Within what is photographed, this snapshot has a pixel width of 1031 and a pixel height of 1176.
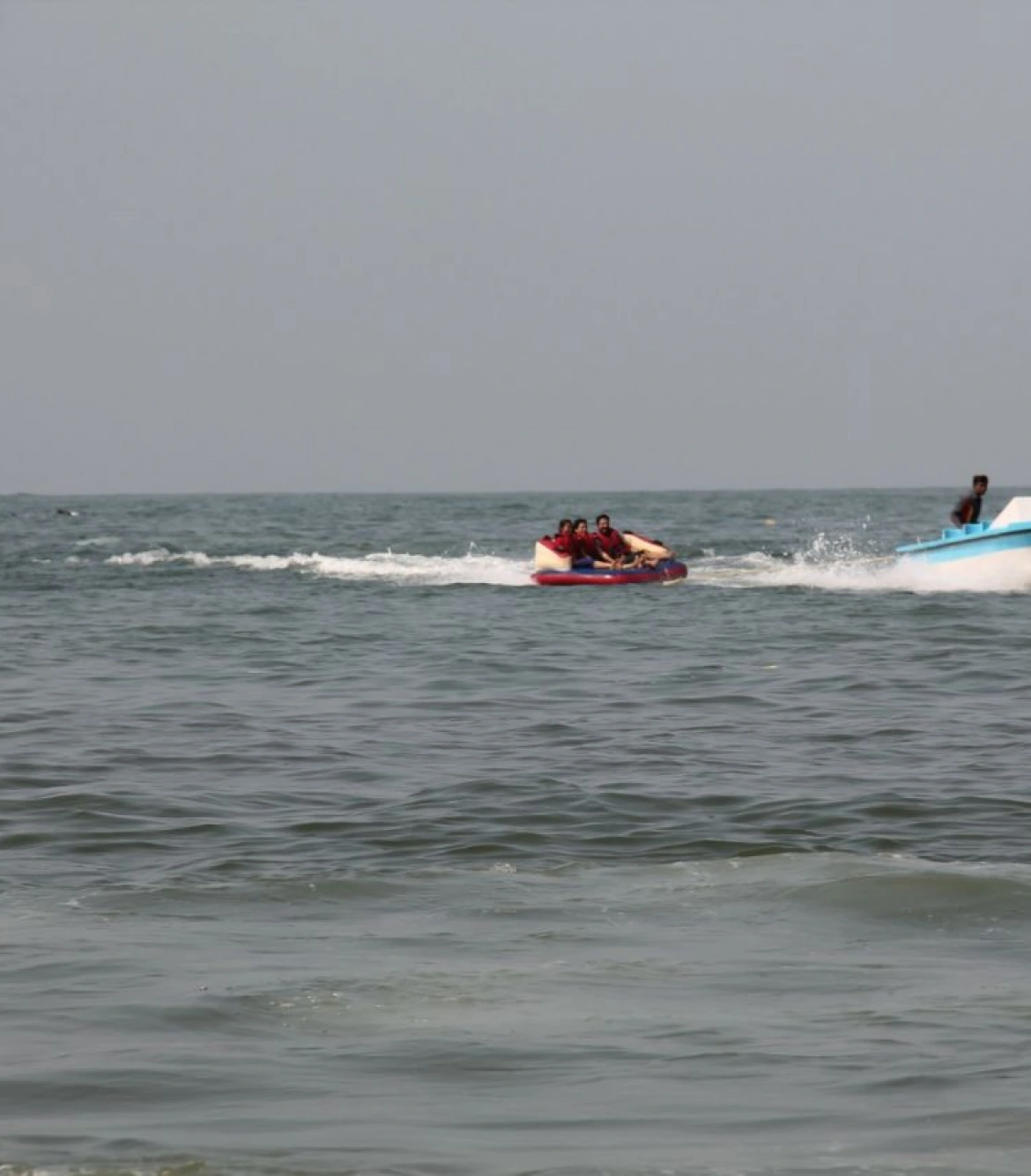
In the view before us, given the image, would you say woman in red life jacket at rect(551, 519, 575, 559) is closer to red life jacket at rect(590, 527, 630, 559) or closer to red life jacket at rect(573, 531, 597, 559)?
red life jacket at rect(573, 531, 597, 559)

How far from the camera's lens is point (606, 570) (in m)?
32.7

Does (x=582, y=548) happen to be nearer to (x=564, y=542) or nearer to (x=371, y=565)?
(x=564, y=542)

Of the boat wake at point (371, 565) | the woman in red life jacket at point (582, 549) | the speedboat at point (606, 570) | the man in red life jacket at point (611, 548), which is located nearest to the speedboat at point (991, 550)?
the speedboat at point (606, 570)

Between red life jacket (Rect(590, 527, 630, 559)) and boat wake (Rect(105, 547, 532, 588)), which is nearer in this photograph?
red life jacket (Rect(590, 527, 630, 559))

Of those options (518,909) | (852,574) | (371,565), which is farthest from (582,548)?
(518,909)

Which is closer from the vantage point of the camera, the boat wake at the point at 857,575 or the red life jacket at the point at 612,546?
the boat wake at the point at 857,575

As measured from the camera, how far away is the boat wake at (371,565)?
120 ft

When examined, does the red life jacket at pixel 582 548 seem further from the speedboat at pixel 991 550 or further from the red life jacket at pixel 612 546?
the speedboat at pixel 991 550

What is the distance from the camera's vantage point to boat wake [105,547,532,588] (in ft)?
120

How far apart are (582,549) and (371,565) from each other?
909 centimetres

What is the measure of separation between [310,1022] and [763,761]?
700 cm

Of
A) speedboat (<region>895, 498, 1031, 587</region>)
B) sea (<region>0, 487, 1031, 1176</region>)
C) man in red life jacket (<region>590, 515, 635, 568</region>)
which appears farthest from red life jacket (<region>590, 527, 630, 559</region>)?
sea (<region>0, 487, 1031, 1176</region>)

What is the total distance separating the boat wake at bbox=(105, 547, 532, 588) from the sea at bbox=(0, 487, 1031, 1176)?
45.4 ft

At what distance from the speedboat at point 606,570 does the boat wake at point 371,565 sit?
93 cm
